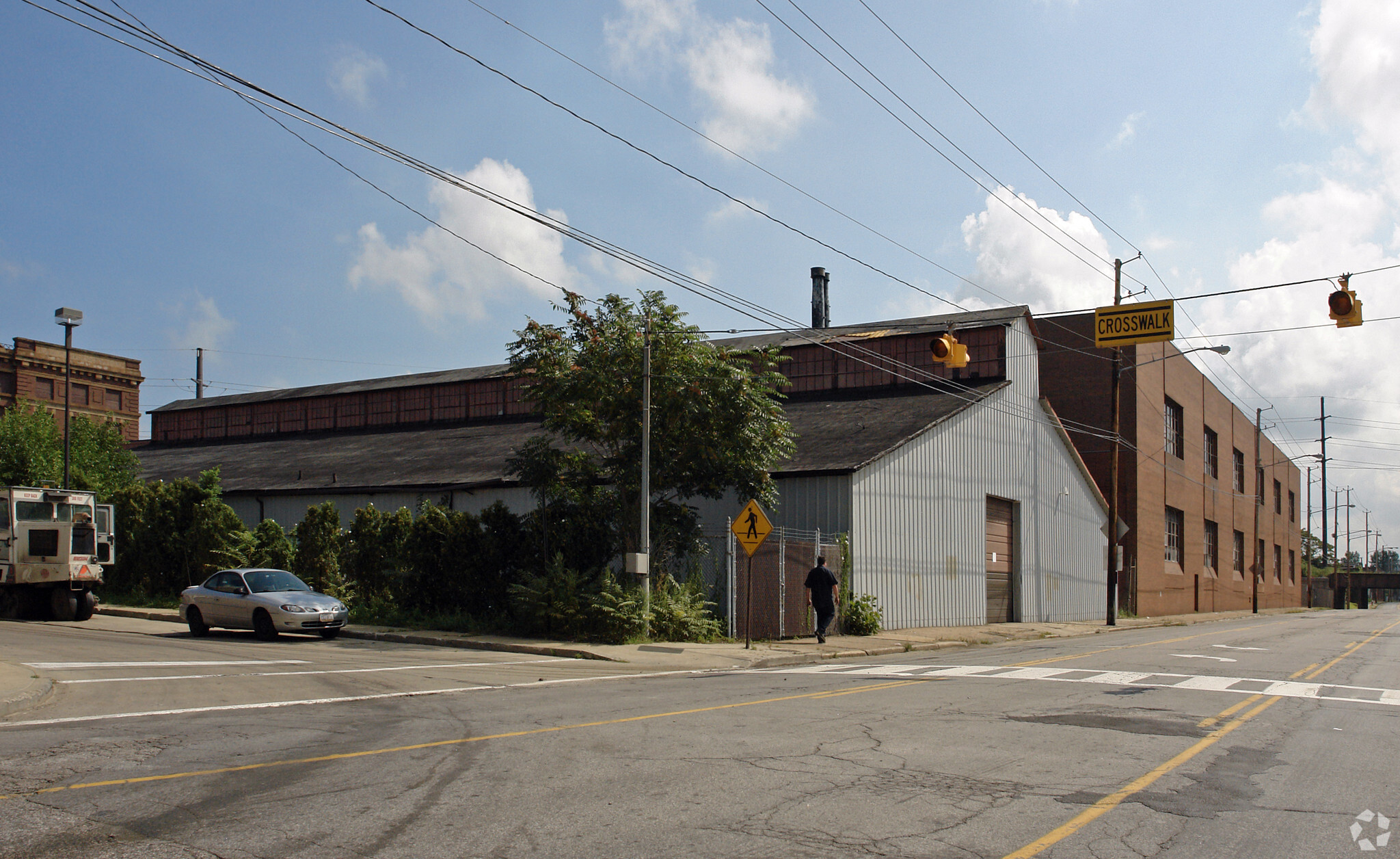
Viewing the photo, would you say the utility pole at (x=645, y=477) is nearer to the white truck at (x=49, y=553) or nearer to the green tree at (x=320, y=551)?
the green tree at (x=320, y=551)

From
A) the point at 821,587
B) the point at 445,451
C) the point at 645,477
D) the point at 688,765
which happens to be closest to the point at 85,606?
the point at 445,451

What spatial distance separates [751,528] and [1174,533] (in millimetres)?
41225

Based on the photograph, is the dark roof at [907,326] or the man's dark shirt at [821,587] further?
the dark roof at [907,326]

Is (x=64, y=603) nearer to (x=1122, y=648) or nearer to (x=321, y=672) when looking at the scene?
(x=321, y=672)

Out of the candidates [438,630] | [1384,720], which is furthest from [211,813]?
[438,630]

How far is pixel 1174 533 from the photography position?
2116 inches

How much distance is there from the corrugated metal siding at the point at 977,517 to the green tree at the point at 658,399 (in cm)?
395

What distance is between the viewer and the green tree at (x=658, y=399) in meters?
21.4

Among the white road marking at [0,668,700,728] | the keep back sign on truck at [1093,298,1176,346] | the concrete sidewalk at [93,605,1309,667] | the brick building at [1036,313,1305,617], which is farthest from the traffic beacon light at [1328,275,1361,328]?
the brick building at [1036,313,1305,617]

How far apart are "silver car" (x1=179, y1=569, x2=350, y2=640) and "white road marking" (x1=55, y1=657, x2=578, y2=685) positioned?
5347 mm

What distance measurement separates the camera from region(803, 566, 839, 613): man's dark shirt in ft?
71.4

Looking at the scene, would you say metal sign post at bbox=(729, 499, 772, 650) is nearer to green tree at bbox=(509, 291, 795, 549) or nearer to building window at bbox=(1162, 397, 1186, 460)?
green tree at bbox=(509, 291, 795, 549)

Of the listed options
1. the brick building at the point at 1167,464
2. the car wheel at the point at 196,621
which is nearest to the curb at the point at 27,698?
the car wheel at the point at 196,621

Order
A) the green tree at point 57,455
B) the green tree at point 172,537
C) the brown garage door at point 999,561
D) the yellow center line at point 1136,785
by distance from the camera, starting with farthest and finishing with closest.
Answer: the green tree at point 57,455 < the brown garage door at point 999,561 < the green tree at point 172,537 < the yellow center line at point 1136,785
